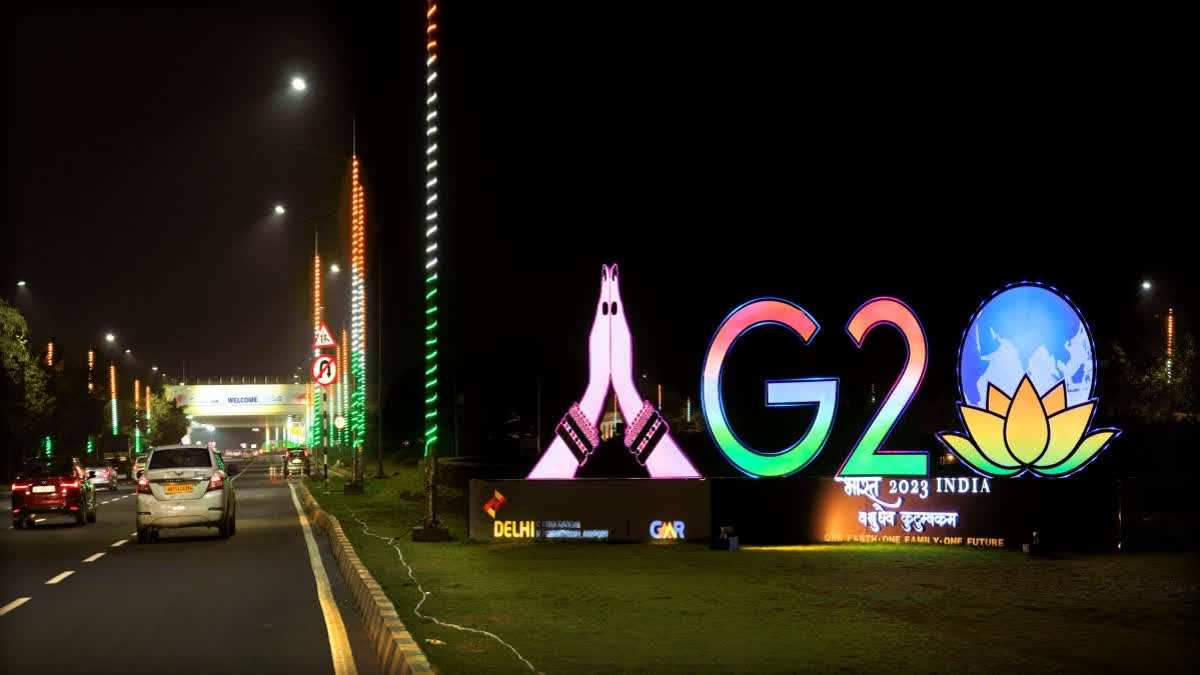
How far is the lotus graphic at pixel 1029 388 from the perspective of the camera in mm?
22562

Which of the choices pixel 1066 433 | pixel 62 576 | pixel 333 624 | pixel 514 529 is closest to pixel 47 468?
pixel 62 576

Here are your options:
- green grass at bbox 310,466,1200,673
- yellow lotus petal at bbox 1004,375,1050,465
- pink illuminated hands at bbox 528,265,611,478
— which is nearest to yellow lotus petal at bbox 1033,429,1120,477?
yellow lotus petal at bbox 1004,375,1050,465

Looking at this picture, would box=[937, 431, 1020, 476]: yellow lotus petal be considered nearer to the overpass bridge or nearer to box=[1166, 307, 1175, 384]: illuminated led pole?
box=[1166, 307, 1175, 384]: illuminated led pole

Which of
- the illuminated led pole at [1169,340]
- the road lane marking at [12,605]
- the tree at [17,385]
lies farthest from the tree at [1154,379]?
the road lane marking at [12,605]

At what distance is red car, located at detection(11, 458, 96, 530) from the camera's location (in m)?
31.3

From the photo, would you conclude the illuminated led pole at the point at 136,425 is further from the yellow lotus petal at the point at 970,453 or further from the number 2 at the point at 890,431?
the yellow lotus petal at the point at 970,453

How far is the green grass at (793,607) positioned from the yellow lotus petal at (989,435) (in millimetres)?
2060

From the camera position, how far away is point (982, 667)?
1073cm

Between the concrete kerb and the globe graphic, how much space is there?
1111 cm

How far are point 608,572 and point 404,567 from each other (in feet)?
9.42

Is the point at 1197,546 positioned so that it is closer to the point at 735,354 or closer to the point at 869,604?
the point at 869,604

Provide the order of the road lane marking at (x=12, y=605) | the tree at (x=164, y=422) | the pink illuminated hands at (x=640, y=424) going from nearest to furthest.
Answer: the road lane marking at (x=12, y=605), the pink illuminated hands at (x=640, y=424), the tree at (x=164, y=422)

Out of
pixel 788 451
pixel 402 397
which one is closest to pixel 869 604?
pixel 788 451

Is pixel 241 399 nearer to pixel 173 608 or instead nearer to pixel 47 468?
pixel 47 468
